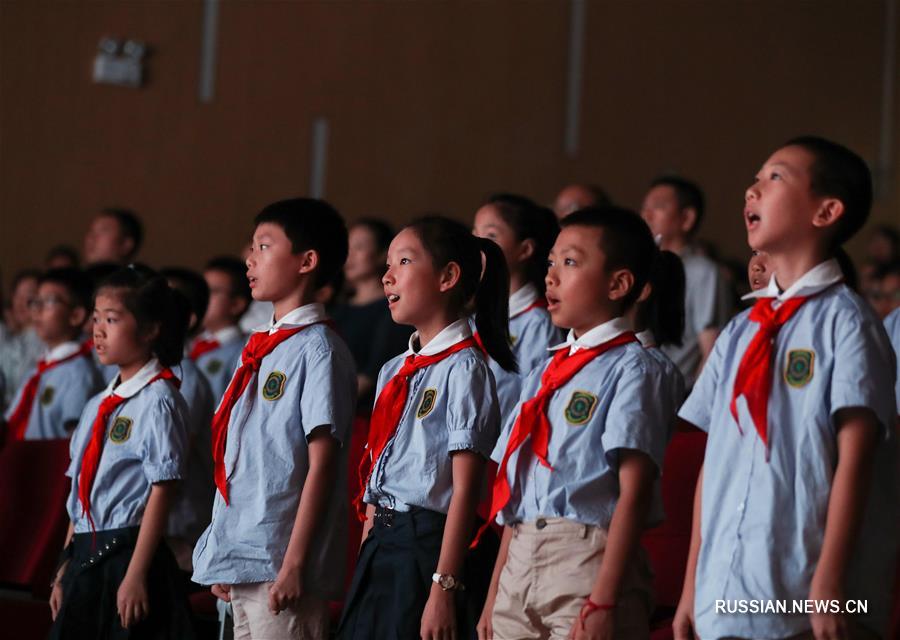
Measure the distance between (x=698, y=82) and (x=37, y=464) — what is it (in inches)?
219

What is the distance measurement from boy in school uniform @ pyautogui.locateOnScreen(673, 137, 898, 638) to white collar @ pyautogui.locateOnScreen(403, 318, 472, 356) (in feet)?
2.16

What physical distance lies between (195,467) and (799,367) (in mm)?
1792

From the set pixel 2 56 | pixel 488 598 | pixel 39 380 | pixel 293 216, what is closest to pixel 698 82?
pixel 2 56

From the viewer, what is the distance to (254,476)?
104 inches

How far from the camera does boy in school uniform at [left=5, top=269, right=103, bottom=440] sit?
4.13 meters

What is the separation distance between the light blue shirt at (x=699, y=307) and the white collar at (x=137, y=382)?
1.87m

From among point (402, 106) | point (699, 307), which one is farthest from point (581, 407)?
point (402, 106)

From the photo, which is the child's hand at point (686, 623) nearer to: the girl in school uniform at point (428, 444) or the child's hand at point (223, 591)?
the girl in school uniform at point (428, 444)

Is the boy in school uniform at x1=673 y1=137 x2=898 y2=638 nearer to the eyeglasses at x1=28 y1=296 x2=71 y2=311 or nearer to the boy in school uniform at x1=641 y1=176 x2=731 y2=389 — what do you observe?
the boy in school uniform at x1=641 y1=176 x2=731 y2=389

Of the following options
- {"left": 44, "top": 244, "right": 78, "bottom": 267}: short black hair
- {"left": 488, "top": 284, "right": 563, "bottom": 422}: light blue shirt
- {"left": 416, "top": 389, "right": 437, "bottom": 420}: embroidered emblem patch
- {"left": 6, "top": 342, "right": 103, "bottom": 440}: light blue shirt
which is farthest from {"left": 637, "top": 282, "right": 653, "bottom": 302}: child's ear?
{"left": 44, "top": 244, "right": 78, "bottom": 267}: short black hair

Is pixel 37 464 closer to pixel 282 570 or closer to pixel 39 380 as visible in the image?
pixel 39 380

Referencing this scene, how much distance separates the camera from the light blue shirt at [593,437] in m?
2.20

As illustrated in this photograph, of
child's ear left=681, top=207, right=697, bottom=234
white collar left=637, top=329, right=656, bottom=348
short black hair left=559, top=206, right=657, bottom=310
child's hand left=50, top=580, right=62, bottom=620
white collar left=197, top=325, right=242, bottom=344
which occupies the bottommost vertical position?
child's hand left=50, top=580, right=62, bottom=620

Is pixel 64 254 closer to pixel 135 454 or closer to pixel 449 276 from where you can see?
pixel 135 454
